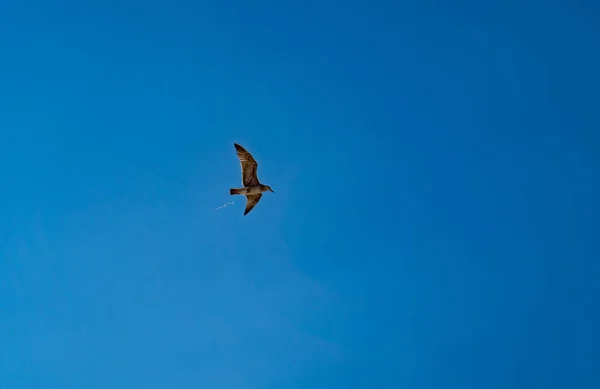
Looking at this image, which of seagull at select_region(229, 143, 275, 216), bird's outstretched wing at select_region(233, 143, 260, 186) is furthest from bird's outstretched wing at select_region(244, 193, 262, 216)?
bird's outstretched wing at select_region(233, 143, 260, 186)

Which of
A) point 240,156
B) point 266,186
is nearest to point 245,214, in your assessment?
point 266,186

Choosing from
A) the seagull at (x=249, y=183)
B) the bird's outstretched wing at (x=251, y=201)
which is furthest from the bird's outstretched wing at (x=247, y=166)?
the bird's outstretched wing at (x=251, y=201)

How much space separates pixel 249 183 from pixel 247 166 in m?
1.50

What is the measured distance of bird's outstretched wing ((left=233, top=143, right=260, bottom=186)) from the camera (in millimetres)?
34750

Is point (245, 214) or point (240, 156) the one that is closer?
point (240, 156)

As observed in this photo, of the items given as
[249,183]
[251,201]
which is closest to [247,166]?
[249,183]

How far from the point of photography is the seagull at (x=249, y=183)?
1374 inches

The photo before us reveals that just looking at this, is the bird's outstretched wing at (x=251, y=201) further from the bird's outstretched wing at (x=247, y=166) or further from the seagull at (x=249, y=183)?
the bird's outstretched wing at (x=247, y=166)

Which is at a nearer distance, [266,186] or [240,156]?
[240,156]

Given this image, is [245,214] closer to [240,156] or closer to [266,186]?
[266,186]

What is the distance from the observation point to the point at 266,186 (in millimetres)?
37469

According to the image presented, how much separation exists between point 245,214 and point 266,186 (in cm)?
274

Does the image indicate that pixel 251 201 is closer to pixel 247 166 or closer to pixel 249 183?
pixel 249 183

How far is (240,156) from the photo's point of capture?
35.0 meters
